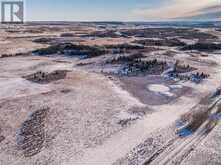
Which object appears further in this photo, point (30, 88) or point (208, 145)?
point (30, 88)

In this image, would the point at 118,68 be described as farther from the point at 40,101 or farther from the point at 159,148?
the point at 159,148

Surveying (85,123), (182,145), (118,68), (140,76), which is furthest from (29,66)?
(182,145)

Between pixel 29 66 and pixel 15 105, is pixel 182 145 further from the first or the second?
pixel 29 66

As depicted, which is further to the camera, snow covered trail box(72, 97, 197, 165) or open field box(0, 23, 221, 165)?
open field box(0, 23, 221, 165)

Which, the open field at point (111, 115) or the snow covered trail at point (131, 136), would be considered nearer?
the snow covered trail at point (131, 136)

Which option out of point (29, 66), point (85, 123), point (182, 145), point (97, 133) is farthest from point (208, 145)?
point (29, 66)

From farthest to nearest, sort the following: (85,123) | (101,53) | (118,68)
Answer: (101,53)
(118,68)
(85,123)

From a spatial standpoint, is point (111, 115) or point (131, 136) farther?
point (111, 115)

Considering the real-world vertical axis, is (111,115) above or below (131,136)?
above

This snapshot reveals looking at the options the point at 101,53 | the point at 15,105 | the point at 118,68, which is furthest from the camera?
the point at 101,53
